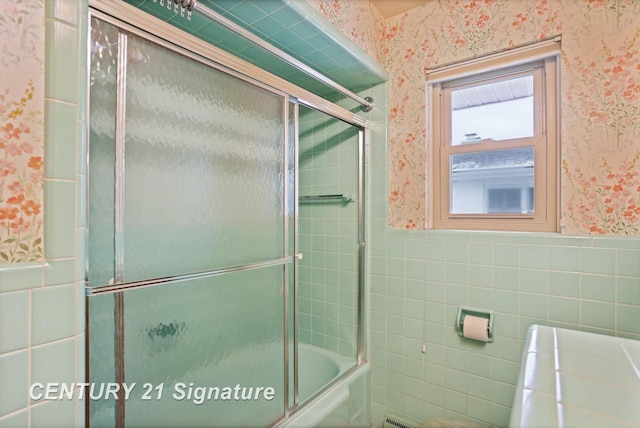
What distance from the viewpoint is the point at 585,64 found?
1.29 meters

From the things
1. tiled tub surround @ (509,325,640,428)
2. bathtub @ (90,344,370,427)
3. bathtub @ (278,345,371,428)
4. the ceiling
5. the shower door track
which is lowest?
bathtub @ (278,345,371,428)

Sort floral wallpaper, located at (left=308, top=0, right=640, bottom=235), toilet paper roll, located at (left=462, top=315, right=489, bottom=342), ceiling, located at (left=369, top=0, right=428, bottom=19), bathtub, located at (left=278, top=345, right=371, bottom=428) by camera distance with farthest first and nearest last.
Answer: ceiling, located at (left=369, top=0, right=428, bottom=19), toilet paper roll, located at (left=462, top=315, right=489, bottom=342), bathtub, located at (left=278, top=345, right=371, bottom=428), floral wallpaper, located at (left=308, top=0, right=640, bottom=235)

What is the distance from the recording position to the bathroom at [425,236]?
0.63 metres

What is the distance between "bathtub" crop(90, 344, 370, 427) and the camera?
0.87 meters

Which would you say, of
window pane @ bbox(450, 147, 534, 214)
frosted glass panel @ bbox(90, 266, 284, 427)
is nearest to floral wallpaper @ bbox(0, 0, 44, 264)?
frosted glass panel @ bbox(90, 266, 284, 427)

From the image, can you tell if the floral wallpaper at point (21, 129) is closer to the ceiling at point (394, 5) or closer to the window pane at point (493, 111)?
the ceiling at point (394, 5)

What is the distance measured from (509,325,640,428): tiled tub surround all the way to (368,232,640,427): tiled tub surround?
0.92 feet

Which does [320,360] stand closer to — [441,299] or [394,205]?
[441,299]

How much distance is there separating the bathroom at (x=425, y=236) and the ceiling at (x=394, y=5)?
28 mm

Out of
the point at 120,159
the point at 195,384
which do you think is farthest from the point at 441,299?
the point at 120,159

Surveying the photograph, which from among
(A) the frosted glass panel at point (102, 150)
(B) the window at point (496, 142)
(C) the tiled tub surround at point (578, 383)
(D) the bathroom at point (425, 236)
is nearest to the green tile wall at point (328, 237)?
(D) the bathroom at point (425, 236)

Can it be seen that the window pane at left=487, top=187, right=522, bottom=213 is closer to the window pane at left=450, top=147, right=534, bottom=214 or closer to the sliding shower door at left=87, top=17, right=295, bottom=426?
the window pane at left=450, top=147, right=534, bottom=214

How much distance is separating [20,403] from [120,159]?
0.55 metres

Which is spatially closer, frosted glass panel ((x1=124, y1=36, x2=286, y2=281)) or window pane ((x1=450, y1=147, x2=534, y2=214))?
frosted glass panel ((x1=124, y1=36, x2=286, y2=281))
